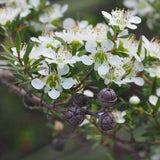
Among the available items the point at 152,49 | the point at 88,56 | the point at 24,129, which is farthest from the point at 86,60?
the point at 24,129

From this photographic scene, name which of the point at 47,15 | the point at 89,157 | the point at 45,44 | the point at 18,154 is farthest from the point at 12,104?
the point at 45,44

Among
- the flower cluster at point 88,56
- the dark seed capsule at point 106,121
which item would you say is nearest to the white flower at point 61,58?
the flower cluster at point 88,56

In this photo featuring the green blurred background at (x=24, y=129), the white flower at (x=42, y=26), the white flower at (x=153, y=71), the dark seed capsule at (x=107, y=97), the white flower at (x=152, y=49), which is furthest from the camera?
the green blurred background at (x=24, y=129)

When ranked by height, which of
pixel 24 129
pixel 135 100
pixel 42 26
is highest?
pixel 42 26

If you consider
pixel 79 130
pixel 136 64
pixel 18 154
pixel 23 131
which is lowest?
pixel 18 154

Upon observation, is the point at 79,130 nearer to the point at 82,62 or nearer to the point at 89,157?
the point at 82,62

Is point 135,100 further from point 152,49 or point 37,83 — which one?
point 37,83

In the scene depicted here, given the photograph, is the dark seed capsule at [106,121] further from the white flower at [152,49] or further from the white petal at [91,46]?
the white flower at [152,49]

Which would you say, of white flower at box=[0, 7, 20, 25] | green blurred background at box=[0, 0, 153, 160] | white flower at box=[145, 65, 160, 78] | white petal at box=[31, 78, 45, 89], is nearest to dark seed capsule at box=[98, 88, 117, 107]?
white petal at box=[31, 78, 45, 89]
